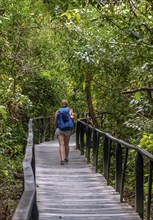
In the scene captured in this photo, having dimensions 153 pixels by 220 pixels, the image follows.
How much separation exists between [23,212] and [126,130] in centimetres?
1259

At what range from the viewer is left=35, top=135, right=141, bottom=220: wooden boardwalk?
19.4 ft

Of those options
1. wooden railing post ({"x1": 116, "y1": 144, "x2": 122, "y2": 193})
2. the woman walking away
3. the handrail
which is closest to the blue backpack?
the woman walking away

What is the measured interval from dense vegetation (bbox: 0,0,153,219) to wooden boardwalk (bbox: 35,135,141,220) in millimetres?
945

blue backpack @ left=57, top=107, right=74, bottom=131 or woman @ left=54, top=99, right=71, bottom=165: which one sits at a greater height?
blue backpack @ left=57, top=107, right=74, bottom=131

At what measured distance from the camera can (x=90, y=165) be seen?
11.2 meters

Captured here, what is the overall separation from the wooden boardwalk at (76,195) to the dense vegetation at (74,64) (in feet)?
3.10

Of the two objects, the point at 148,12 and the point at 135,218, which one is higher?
the point at 148,12

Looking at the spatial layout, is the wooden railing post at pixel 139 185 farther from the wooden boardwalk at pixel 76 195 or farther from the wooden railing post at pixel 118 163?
the wooden railing post at pixel 118 163

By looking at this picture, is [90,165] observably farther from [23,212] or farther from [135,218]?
Result: [23,212]

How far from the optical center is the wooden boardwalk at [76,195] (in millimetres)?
5922

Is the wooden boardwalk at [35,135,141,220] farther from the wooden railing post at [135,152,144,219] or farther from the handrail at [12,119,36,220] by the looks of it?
the handrail at [12,119,36,220]

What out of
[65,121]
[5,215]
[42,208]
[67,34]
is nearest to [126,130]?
[67,34]

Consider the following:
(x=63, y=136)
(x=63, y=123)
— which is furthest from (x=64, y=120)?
(x=63, y=136)

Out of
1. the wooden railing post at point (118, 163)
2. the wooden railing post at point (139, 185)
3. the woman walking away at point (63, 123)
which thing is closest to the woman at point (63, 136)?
the woman walking away at point (63, 123)
